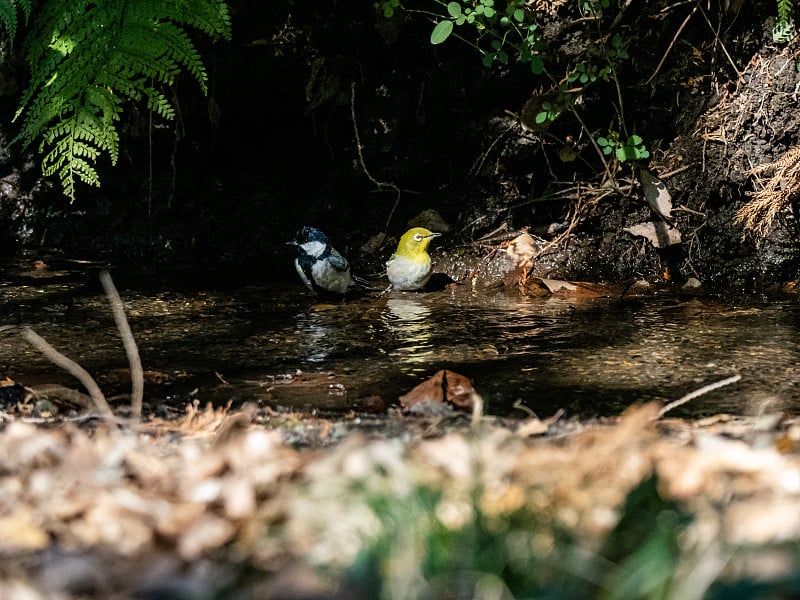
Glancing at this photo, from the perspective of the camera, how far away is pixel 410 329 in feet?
14.2

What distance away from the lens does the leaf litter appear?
1.35 m

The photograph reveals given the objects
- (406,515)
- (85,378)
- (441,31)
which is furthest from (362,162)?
(406,515)

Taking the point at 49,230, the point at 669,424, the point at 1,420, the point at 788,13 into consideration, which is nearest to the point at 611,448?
the point at 669,424

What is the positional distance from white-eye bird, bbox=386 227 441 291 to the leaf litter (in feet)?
9.92

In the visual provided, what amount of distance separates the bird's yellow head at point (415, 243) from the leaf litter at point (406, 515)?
3.18 metres

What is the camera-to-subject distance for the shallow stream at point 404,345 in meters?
3.17

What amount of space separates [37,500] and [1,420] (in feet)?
3.28

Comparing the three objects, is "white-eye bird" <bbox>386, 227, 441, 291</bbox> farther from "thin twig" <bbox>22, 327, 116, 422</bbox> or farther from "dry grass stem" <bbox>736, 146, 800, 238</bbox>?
"thin twig" <bbox>22, 327, 116, 422</bbox>

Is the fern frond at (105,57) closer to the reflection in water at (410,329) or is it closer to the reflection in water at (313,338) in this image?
the reflection in water at (313,338)

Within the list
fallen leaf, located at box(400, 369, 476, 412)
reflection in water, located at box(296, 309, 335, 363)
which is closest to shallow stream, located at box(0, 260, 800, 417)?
reflection in water, located at box(296, 309, 335, 363)

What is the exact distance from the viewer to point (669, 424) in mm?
2387

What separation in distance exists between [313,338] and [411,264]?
123 cm

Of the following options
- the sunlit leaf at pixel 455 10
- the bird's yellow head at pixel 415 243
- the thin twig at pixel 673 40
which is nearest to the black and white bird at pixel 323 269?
the bird's yellow head at pixel 415 243

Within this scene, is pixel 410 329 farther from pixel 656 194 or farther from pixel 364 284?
pixel 656 194
